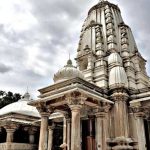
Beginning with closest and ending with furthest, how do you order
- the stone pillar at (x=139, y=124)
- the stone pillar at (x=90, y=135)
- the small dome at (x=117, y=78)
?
the stone pillar at (x=139, y=124) < the stone pillar at (x=90, y=135) < the small dome at (x=117, y=78)

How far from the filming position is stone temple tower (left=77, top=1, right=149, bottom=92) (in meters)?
20.1

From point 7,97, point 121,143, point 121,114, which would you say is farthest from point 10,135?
point 7,97

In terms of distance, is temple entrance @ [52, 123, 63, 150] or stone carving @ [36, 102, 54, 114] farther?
temple entrance @ [52, 123, 63, 150]

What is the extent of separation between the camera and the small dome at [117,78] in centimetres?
1798

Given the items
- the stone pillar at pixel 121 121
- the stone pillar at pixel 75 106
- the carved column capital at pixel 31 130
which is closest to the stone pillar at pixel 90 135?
the stone pillar at pixel 121 121

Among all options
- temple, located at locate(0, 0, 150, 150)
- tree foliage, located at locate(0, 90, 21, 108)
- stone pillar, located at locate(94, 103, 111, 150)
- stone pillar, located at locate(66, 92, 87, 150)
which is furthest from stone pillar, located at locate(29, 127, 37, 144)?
tree foliage, located at locate(0, 90, 21, 108)

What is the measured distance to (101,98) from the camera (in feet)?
49.6

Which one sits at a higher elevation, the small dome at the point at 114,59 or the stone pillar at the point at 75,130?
the small dome at the point at 114,59

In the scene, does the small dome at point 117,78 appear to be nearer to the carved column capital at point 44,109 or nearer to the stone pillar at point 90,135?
the stone pillar at point 90,135

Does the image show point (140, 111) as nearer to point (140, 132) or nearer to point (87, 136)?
point (140, 132)

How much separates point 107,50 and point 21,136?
43.4 feet

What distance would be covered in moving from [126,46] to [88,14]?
7.74m

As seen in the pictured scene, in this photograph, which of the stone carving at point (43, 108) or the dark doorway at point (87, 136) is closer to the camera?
the stone carving at point (43, 108)

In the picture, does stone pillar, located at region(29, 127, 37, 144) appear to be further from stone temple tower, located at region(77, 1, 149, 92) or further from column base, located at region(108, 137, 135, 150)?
column base, located at region(108, 137, 135, 150)
